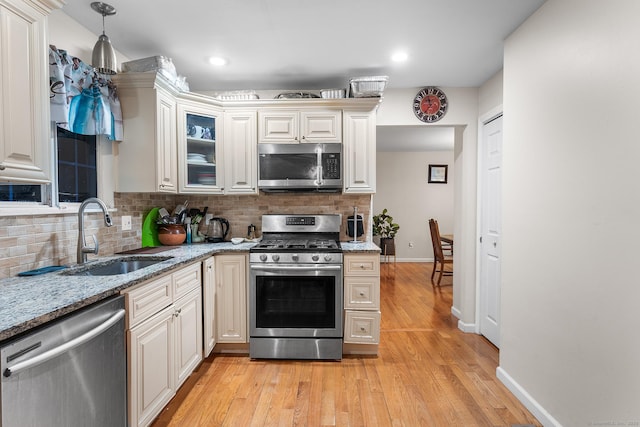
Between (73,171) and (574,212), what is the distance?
3058 mm

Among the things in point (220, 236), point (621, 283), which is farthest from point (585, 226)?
point (220, 236)

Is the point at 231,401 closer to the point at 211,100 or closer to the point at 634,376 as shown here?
the point at 634,376

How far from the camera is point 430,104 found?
3.17m

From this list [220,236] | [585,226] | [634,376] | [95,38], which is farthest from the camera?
[220,236]

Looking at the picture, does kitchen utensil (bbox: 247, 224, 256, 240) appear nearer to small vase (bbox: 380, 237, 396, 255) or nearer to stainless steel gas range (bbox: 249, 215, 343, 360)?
stainless steel gas range (bbox: 249, 215, 343, 360)

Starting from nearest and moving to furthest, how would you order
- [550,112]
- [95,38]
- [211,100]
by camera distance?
[550,112] < [95,38] < [211,100]

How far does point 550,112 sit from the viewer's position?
175 centimetres

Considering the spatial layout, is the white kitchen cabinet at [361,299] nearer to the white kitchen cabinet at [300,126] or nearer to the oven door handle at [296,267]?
the oven door handle at [296,267]

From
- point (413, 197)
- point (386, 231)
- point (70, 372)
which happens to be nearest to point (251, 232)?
point (70, 372)

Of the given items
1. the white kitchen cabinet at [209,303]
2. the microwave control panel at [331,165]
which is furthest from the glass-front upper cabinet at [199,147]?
the microwave control panel at [331,165]

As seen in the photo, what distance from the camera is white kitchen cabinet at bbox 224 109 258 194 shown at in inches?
114

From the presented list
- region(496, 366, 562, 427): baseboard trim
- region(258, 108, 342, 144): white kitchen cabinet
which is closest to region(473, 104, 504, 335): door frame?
region(496, 366, 562, 427): baseboard trim

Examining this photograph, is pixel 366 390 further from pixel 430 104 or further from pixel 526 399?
pixel 430 104

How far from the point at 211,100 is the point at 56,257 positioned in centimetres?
175
